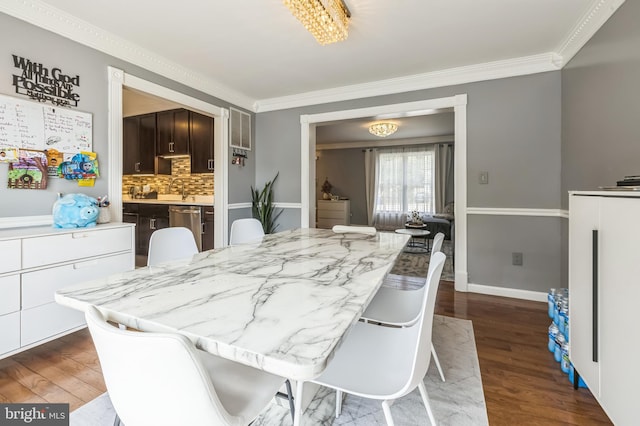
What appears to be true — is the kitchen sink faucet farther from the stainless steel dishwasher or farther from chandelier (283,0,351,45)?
chandelier (283,0,351,45)

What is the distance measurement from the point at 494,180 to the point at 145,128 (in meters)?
4.89

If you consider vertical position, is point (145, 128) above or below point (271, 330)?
above

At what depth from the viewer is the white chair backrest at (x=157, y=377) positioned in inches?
23.7

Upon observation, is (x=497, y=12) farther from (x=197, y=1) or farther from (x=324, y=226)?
(x=324, y=226)

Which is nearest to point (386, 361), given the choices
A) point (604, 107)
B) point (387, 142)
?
point (604, 107)

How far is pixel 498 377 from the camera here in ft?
5.76

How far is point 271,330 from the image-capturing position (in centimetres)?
70

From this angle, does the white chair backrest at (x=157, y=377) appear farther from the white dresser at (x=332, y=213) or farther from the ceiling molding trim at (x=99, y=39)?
the white dresser at (x=332, y=213)

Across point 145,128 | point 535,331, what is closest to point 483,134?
point 535,331

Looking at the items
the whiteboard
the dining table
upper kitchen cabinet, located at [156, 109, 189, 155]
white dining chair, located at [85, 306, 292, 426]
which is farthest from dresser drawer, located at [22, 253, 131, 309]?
upper kitchen cabinet, located at [156, 109, 189, 155]

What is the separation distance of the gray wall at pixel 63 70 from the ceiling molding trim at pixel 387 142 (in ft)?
19.4

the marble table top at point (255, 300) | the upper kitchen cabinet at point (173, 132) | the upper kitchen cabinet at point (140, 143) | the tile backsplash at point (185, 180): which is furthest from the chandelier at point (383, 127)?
the marble table top at point (255, 300)

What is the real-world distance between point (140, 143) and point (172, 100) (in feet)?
6.70

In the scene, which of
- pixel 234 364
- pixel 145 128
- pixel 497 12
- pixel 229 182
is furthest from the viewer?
pixel 145 128
